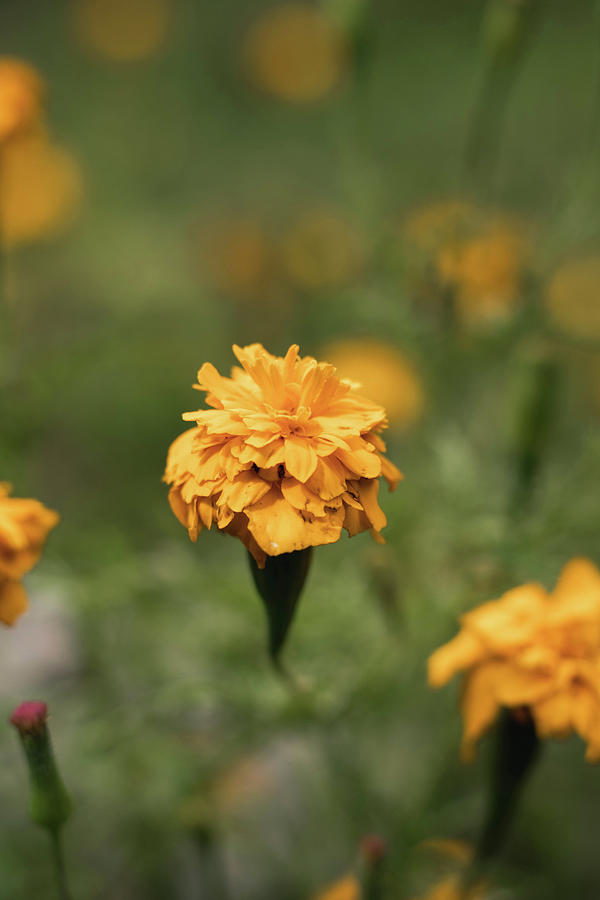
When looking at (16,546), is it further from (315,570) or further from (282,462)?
(315,570)

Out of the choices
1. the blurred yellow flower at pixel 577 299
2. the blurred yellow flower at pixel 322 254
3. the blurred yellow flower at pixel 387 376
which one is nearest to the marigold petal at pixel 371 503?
the blurred yellow flower at pixel 387 376

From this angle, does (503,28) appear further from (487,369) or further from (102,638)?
(102,638)

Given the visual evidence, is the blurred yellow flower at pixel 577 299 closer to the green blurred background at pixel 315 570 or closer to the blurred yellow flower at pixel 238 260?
the green blurred background at pixel 315 570

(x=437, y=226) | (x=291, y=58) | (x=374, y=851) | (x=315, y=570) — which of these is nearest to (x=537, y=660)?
(x=374, y=851)

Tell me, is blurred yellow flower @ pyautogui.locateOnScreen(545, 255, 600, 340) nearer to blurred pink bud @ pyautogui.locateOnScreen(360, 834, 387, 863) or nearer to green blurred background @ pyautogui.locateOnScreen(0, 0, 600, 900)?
green blurred background @ pyautogui.locateOnScreen(0, 0, 600, 900)

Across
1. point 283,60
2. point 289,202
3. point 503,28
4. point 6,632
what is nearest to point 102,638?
point 6,632
